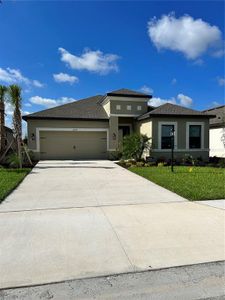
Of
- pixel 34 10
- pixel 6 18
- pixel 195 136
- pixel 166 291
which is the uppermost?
pixel 34 10

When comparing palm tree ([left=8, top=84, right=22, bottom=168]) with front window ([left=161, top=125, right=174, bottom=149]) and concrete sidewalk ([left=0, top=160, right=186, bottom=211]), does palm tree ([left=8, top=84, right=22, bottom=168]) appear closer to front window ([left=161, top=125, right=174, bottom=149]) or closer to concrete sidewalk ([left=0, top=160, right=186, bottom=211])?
concrete sidewalk ([left=0, top=160, right=186, bottom=211])

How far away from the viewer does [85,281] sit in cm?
312

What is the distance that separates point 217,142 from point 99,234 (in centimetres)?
2001

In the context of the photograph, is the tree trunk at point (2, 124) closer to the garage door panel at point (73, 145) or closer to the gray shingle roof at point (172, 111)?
the garage door panel at point (73, 145)

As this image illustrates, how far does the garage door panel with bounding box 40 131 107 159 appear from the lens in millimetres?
19656

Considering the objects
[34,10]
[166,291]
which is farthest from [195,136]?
[166,291]

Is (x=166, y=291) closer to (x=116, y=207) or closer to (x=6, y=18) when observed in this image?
(x=116, y=207)

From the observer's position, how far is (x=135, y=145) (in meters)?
16.8

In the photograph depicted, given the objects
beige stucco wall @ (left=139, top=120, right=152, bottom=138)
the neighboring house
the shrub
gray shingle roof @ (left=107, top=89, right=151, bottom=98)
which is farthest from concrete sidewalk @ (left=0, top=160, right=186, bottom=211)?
the neighboring house

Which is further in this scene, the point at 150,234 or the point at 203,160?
the point at 203,160

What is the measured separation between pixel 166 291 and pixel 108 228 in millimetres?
2012

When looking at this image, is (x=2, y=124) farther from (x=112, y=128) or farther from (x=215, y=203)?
(x=215, y=203)

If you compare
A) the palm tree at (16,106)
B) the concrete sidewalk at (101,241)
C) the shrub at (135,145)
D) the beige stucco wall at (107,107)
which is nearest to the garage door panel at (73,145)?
the beige stucco wall at (107,107)

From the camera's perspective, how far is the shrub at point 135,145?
16.8 meters
